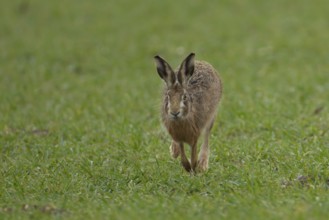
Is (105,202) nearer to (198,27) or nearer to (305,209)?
(305,209)

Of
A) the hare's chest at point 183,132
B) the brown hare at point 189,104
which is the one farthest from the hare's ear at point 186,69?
the hare's chest at point 183,132

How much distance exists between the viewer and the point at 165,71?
7688mm

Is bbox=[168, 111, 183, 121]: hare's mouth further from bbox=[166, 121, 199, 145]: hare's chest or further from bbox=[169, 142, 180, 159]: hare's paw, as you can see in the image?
bbox=[169, 142, 180, 159]: hare's paw

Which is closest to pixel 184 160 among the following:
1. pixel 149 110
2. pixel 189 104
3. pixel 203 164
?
pixel 203 164

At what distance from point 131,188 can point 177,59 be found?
8796 millimetres

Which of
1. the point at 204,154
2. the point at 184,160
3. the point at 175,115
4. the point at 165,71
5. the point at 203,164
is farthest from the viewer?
the point at 204,154

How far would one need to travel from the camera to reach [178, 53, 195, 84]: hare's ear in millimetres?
7684

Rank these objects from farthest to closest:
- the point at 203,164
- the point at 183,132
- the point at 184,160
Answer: the point at 203,164 < the point at 184,160 < the point at 183,132

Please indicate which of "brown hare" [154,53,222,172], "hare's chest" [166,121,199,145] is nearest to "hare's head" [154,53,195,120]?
"brown hare" [154,53,222,172]

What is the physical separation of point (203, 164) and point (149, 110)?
157 inches

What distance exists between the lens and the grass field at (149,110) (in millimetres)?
7156

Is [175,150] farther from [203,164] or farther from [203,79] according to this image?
[203,79]

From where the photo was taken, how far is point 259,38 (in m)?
17.2

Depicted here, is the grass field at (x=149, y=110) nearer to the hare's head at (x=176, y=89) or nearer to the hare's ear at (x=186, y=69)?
the hare's head at (x=176, y=89)
